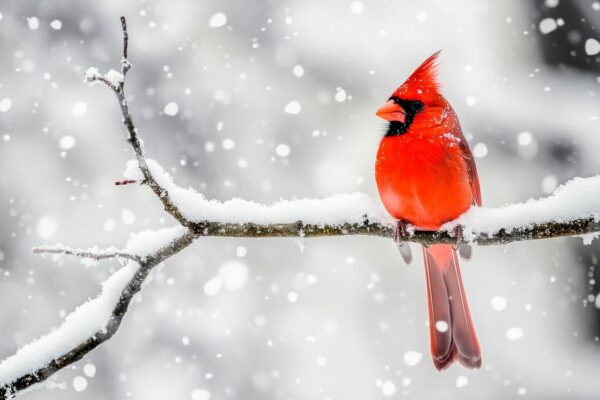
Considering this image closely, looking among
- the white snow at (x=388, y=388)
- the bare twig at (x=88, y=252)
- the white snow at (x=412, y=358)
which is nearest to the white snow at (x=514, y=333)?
the white snow at (x=412, y=358)

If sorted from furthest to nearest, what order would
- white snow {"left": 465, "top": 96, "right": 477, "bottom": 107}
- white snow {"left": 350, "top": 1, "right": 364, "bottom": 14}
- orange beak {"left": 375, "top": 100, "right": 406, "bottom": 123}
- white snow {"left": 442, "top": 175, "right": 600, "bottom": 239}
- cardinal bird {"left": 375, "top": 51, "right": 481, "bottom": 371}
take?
white snow {"left": 350, "top": 1, "right": 364, "bottom": 14} → white snow {"left": 465, "top": 96, "right": 477, "bottom": 107} → orange beak {"left": 375, "top": 100, "right": 406, "bottom": 123} → cardinal bird {"left": 375, "top": 51, "right": 481, "bottom": 371} → white snow {"left": 442, "top": 175, "right": 600, "bottom": 239}

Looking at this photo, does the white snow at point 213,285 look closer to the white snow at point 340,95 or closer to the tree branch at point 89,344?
the white snow at point 340,95

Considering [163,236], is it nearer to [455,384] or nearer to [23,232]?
[23,232]

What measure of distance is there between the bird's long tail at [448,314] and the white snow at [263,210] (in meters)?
0.86

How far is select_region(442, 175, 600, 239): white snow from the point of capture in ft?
5.31

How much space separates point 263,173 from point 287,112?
0.87 metres

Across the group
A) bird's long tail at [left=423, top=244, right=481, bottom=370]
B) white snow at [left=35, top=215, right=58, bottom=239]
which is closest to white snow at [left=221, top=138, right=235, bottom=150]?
white snow at [left=35, top=215, right=58, bottom=239]

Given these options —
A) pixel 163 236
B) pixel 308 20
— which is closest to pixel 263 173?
pixel 308 20

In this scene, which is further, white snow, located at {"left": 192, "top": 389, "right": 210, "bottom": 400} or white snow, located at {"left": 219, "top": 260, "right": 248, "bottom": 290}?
white snow, located at {"left": 219, "top": 260, "right": 248, "bottom": 290}

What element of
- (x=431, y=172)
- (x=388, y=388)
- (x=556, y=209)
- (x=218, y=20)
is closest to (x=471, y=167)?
(x=431, y=172)

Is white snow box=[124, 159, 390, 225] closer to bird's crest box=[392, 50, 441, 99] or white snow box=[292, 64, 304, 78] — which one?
bird's crest box=[392, 50, 441, 99]

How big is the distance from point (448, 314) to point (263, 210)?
3.80 ft

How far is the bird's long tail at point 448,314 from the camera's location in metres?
2.38

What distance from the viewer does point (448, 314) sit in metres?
2.54
